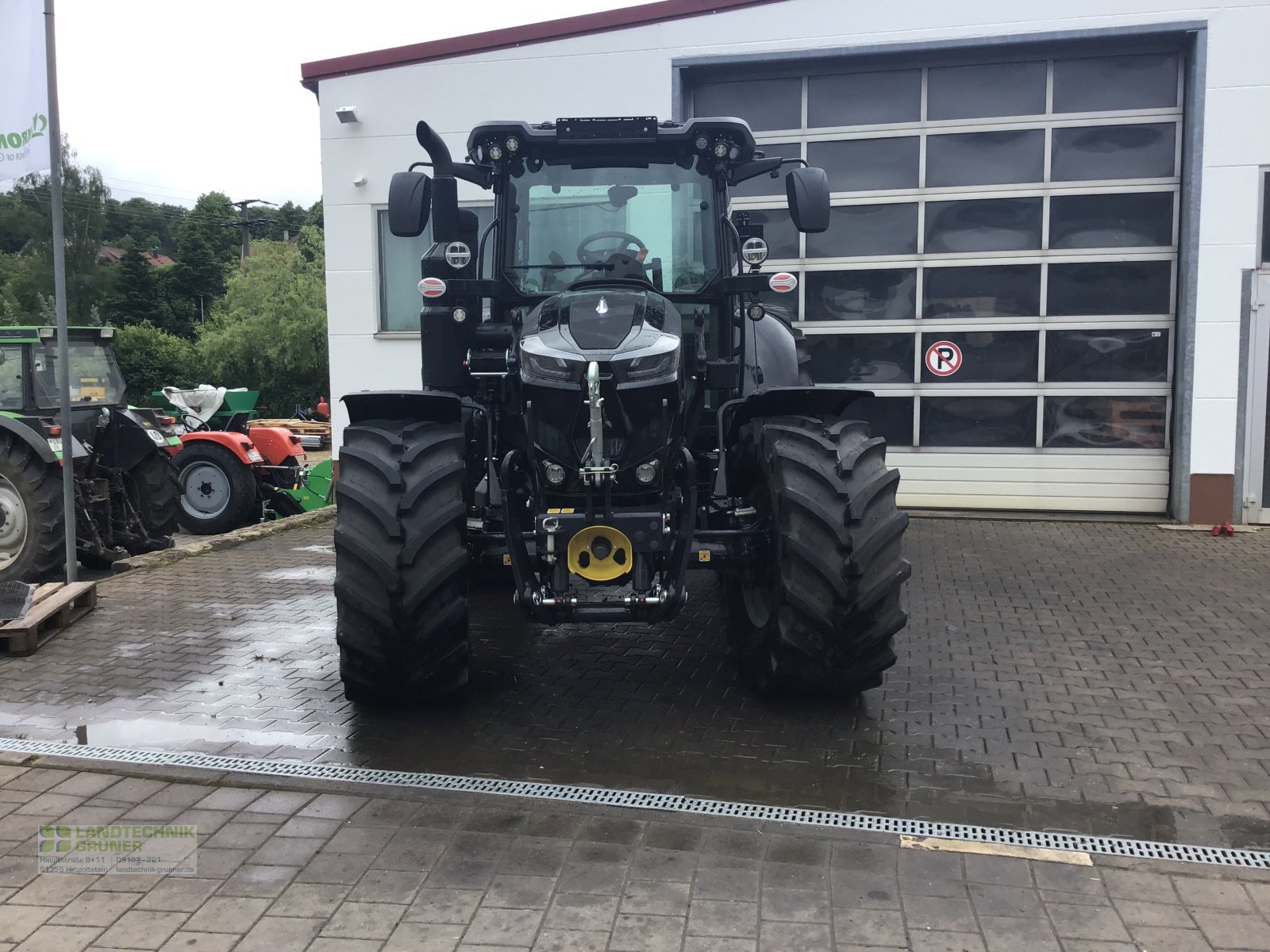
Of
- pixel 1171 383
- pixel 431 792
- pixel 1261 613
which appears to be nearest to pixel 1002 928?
pixel 431 792

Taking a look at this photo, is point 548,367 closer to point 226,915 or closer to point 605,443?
point 605,443

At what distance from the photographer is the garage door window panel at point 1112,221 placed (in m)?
10.0

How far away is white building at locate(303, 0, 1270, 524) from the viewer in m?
9.68

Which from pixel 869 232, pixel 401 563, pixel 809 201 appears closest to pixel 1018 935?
pixel 401 563

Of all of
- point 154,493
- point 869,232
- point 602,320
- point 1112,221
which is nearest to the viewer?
point 602,320

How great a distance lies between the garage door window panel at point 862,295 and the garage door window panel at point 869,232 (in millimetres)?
186

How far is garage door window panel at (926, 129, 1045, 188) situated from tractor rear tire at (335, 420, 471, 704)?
714 centimetres

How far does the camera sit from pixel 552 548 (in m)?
4.61

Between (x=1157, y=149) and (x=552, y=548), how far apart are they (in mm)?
8085

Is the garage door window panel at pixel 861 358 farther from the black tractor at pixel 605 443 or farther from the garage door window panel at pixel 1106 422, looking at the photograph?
the black tractor at pixel 605 443

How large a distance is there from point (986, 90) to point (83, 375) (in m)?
8.62

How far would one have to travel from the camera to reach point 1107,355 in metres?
10.2

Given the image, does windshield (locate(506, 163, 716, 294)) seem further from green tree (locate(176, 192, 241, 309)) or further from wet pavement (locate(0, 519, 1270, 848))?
green tree (locate(176, 192, 241, 309))

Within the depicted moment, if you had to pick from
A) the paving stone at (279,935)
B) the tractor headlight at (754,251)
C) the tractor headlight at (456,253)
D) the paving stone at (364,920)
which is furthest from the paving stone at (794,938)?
the tractor headlight at (456,253)
